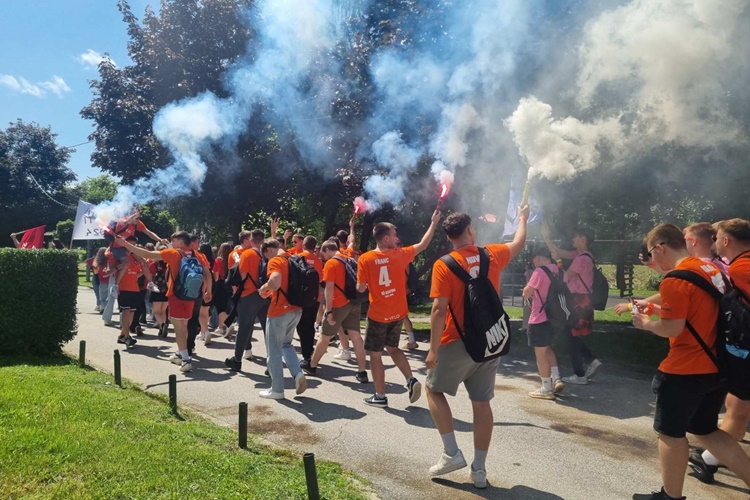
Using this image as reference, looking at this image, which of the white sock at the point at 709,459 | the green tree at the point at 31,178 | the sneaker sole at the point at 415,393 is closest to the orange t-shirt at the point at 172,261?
the sneaker sole at the point at 415,393

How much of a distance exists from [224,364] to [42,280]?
2.63 meters

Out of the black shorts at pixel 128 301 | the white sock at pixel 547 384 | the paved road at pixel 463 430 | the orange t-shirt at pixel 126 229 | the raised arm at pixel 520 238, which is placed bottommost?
the paved road at pixel 463 430

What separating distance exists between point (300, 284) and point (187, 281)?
204 cm

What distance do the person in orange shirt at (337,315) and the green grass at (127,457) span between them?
88.6 inches

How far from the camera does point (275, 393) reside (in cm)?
641

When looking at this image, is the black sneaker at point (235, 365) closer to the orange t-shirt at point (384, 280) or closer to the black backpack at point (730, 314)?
the orange t-shirt at point (384, 280)

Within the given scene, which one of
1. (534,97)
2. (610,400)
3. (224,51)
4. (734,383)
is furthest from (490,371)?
(224,51)

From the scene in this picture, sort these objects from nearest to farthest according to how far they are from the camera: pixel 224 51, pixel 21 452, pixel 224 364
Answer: pixel 21 452, pixel 224 364, pixel 224 51

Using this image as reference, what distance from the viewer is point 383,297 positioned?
6.17 metres

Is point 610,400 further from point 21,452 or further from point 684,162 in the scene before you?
point 21,452

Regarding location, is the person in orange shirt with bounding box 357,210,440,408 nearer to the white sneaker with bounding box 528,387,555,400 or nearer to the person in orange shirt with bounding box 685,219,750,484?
the white sneaker with bounding box 528,387,555,400

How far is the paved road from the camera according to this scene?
4.20 m

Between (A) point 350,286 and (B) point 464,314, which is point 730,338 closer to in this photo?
(B) point 464,314

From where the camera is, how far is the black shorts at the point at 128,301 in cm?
995
